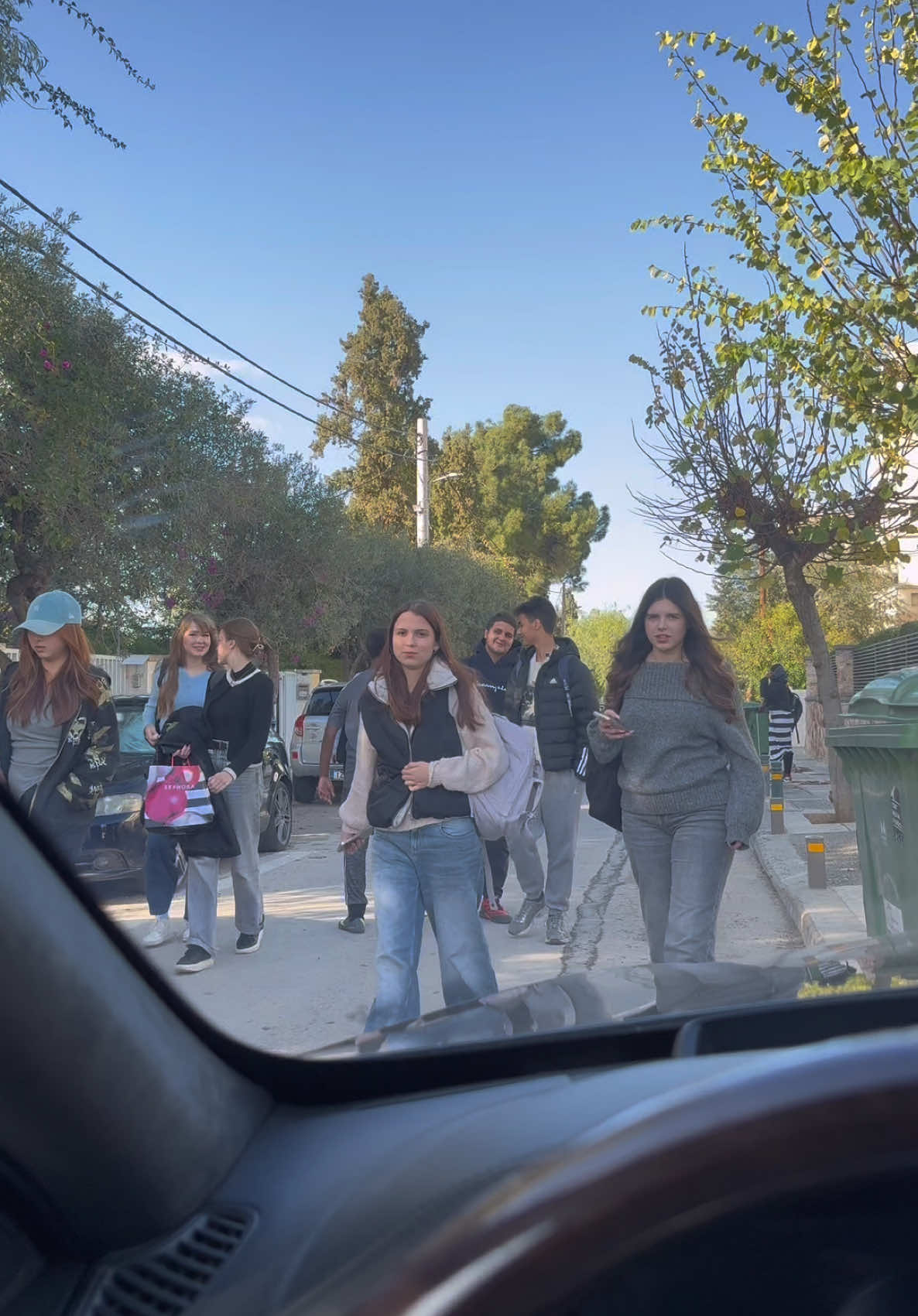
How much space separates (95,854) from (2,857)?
6.83m

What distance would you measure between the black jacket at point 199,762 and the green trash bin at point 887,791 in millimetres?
3120

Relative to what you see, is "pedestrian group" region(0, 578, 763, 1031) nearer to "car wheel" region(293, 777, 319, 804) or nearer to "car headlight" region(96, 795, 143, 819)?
"car headlight" region(96, 795, 143, 819)

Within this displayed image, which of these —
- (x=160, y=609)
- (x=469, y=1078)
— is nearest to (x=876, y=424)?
(x=469, y=1078)

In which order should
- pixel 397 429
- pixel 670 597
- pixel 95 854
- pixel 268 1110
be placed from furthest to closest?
pixel 397 429 → pixel 95 854 → pixel 670 597 → pixel 268 1110

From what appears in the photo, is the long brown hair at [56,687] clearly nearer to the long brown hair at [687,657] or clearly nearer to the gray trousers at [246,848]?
the gray trousers at [246,848]

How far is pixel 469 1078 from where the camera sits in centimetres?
166

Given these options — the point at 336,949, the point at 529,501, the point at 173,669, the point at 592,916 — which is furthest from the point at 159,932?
the point at 529,501

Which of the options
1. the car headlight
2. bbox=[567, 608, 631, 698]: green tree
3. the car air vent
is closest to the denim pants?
the car air vent

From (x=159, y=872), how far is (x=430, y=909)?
9.17 feet

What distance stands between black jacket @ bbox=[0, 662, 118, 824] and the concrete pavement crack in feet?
7.55

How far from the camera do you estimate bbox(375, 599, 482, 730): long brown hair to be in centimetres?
447

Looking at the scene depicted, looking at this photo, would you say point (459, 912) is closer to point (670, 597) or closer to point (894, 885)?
point (670, 597)

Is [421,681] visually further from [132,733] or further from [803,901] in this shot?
[132,733]

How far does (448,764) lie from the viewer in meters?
4.36
